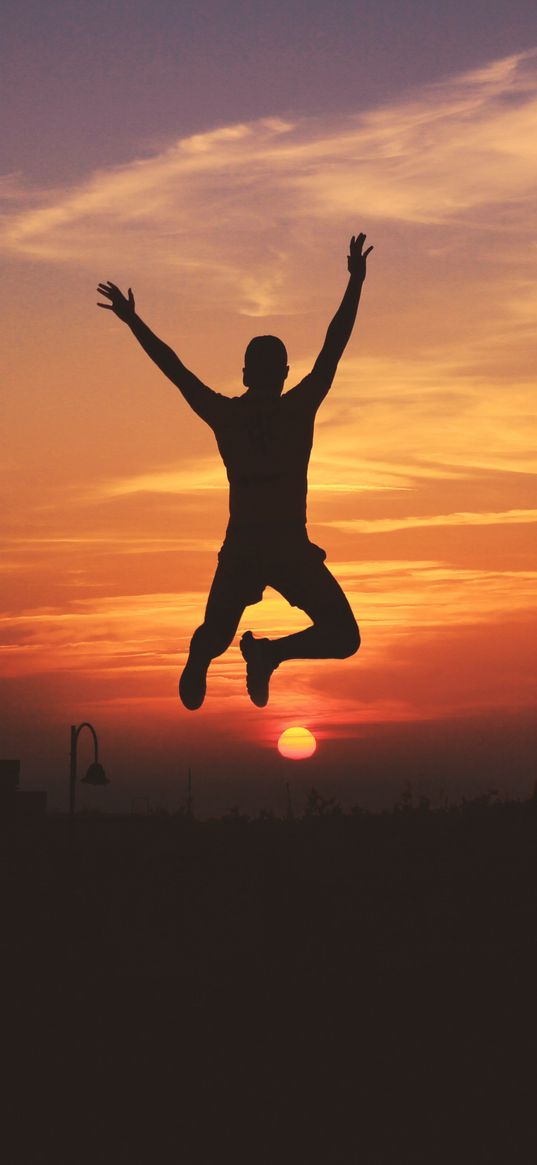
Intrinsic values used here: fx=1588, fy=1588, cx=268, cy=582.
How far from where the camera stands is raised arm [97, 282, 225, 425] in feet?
39.4

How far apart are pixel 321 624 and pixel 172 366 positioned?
2.26 metres

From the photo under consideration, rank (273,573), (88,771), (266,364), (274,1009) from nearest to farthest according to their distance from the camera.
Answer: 1. (274,1009)
2. (266,364)
3. (273,573)
4. (88,771)

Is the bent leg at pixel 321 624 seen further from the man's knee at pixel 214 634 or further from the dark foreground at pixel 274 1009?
the dark foreground at pixel 274 1009

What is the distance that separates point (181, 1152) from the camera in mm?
9664

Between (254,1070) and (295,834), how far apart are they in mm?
3739

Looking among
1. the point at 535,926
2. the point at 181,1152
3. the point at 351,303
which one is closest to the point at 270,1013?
the point at 181,1152

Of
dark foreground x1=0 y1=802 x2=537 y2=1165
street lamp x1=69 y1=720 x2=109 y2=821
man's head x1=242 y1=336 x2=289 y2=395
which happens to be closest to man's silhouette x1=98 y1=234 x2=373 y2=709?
man's head x1=242 y1=336 x2=289 y2=395

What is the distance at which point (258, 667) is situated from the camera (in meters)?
12.2

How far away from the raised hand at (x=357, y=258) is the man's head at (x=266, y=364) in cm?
84

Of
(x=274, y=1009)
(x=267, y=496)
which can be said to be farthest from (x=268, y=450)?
(x=274, y=1009)

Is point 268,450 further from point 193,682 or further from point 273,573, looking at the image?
point 193,682

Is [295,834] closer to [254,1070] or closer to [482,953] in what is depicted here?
[482,953]

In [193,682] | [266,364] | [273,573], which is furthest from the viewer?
[193,682]

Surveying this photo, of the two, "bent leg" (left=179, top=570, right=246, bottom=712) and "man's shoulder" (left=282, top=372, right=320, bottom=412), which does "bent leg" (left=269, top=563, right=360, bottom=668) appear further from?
"man's shoulder" (left=282, top=372, right=320, bottom=412)
